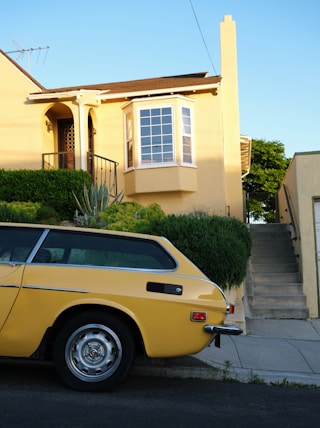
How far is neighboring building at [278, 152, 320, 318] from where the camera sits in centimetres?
1088

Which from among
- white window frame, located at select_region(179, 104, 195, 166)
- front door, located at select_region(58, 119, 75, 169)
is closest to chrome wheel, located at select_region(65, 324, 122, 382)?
white window frame, located at select_region(179, 104, 195, 166)

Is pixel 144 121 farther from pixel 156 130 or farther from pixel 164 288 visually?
pixel 164 288

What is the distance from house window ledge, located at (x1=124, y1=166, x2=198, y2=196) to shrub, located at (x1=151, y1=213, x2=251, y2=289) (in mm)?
5625

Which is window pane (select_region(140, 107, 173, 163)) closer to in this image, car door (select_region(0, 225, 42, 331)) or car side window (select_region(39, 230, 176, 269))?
car side window (select_region(39, 230, 176, 269))

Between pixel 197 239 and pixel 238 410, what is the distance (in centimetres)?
439

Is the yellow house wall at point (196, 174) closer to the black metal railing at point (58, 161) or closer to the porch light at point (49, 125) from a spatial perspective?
the black metal railing at point (58, 161)

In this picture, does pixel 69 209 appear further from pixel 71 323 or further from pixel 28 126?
pixel 71 323

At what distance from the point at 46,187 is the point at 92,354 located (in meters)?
9.63

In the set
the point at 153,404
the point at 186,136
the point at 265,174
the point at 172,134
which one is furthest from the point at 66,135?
the point at 265,174

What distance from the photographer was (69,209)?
556 inches

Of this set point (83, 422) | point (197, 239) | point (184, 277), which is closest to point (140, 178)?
point (197, 239)

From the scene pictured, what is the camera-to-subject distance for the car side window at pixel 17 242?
5422mm

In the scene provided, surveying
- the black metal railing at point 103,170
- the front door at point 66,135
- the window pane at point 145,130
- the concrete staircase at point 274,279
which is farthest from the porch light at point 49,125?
the concrete staircase at point 274,279

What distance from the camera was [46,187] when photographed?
14.2 meters
